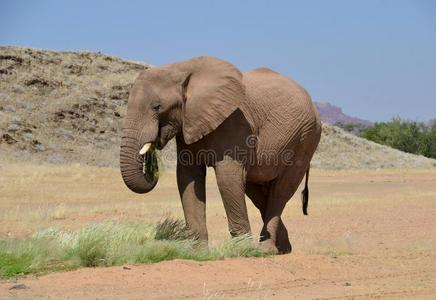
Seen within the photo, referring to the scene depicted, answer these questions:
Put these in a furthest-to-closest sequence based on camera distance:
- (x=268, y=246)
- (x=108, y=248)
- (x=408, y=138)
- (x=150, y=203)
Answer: (x=408, y=138), (x=150, y=203), (x=268, y=246), (x=108, y=248)

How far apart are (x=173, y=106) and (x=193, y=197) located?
51.7 inches

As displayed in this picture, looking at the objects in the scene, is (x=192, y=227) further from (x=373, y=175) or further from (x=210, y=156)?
(x=373, y=175)

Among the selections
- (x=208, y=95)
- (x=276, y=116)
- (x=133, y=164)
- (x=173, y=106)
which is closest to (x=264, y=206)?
(x=276, y=116)

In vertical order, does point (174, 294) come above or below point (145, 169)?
below

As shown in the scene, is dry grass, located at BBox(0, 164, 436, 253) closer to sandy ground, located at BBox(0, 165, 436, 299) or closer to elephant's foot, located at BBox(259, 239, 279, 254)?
sandy ground, located at BBox(0, 165, 436, 299)

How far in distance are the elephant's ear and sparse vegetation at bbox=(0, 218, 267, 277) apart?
4.62ft

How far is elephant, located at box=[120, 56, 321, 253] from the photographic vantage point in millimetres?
10844

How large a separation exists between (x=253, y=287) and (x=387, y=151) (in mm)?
52438

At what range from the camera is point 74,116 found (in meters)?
50.6

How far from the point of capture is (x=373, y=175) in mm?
46812

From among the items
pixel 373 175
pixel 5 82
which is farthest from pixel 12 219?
pixel 5 82

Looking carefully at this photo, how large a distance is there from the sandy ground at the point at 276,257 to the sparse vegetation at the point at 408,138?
146ft

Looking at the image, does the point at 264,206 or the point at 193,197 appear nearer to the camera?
the point at 193,197

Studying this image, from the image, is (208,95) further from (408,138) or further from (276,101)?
(408,138)
